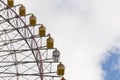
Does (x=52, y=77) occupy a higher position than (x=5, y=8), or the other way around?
(x=5, y=8)

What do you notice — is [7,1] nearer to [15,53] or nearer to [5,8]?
[5,8]

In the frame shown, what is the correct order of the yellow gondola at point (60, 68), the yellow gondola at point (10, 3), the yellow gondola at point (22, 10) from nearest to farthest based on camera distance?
the yellow gondola at point (60, 68) < the yellow gondola at point (10, 3) < the yellow gondola at point (22, 10)

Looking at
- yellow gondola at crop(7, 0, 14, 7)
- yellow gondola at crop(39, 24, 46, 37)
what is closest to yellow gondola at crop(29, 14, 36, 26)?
yellow gondola at crop(39, 24, 46, 37)

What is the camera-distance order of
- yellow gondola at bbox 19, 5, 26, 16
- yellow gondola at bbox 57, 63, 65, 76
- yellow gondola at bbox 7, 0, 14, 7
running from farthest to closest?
yellow gondola at bbox 19, 5, 26, 16 → yellow gondola at bbox 7, 0, 14, 7 → yellow gondola at bbox 57, 63, 65, 76

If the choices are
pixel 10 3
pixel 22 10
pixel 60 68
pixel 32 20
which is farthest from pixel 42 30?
pixel 60 68

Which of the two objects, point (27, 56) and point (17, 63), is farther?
point (17, 63)

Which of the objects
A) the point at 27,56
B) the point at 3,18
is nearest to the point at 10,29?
the point at 3,18

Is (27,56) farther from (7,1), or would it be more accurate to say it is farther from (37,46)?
(7,1)

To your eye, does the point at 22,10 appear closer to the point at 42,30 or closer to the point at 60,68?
the point at 42,30

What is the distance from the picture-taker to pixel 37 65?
1363 inches

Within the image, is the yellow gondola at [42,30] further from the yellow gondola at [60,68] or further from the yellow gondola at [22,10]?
the yellow gondola at [60,68]

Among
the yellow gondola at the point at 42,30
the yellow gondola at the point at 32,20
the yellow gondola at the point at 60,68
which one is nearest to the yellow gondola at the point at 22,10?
the yellow gondola at the point at 32,20

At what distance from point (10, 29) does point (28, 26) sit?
131 cm

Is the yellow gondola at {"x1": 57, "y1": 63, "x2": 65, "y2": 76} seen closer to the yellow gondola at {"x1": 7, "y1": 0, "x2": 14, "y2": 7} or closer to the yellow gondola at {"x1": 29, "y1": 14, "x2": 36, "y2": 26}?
the yellow gondola at {"x1": 29, "y1": 14, "x2": 36, "y2": 26}
